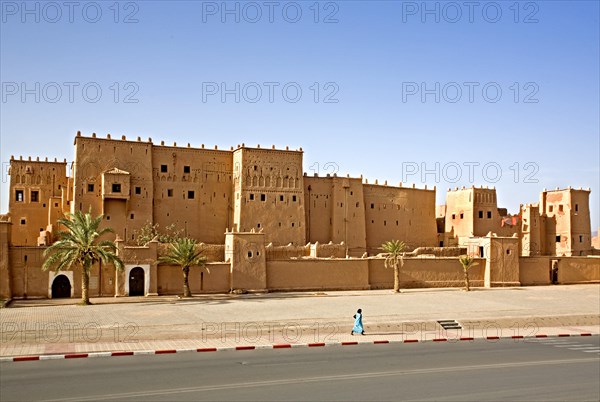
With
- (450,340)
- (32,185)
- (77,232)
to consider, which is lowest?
(450,340)

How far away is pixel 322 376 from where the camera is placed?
16.4 m

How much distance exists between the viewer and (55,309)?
28.6m

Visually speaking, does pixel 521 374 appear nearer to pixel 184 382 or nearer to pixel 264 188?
pixel 184 382

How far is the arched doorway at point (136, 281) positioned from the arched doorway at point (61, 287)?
3128 mm

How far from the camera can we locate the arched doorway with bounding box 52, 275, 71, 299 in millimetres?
33344

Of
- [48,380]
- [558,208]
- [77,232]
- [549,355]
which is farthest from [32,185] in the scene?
[558,208]

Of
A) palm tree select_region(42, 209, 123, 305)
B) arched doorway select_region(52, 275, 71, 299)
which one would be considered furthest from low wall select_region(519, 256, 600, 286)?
arched doorway select_region(52, 275, 71, 299)

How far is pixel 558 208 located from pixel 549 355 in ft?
136

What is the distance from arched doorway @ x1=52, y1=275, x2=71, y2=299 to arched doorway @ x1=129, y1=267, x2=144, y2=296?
10.3 feet

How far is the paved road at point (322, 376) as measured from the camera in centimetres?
1440

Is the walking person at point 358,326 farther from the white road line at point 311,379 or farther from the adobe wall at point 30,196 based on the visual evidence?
the adobe wall at point 30,196

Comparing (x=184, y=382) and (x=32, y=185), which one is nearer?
A: (x=184, y=382)

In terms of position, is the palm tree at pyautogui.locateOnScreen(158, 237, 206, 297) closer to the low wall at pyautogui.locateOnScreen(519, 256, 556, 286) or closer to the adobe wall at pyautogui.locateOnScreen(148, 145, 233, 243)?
the adobe wall at pyautogui.locateOnScreen(148, 145, 233, 243)
